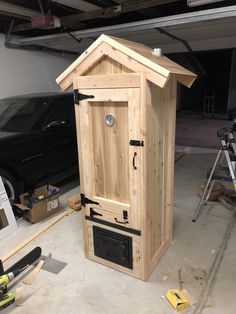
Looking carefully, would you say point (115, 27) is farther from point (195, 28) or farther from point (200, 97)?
point (200, 97)

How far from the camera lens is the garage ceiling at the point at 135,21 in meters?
3.19

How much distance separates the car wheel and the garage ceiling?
2.26 metres


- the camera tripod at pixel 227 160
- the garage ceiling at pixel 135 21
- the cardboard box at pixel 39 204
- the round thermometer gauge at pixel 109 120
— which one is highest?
the garage ceiling at pixel 135 21

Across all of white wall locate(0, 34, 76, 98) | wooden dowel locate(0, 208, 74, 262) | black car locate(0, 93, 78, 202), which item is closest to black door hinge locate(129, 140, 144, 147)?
wooden dowel locate(0, 208, 74, 262)

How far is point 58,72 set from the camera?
19.4ft

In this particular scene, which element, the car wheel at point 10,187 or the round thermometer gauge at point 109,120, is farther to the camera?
the car wheel at point 10,187

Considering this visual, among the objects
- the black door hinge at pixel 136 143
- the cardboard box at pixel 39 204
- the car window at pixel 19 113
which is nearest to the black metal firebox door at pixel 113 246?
the black door hinge at pixel 136 143

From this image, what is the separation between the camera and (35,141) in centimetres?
347

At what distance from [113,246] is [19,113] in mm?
2518

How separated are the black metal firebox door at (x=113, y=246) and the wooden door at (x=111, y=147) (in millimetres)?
135

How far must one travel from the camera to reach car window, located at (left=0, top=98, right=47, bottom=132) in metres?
3.55

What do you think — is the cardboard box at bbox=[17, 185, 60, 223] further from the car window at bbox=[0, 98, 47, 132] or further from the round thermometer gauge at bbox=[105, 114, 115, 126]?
the round thermometer gauge at bbox=[105, 114, 115, 126]

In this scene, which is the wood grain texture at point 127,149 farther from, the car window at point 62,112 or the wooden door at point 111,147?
the car window at point 62,112

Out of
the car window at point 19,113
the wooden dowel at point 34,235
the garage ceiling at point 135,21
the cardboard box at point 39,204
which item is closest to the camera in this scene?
the wooden dowel at point 34,235
